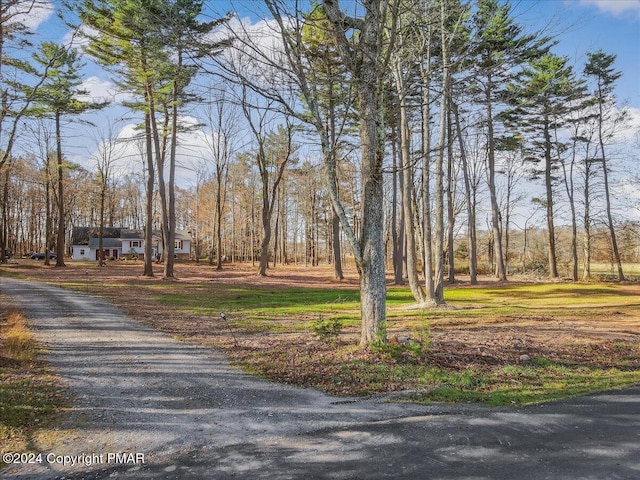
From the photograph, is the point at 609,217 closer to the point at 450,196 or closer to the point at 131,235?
the point at 450,196

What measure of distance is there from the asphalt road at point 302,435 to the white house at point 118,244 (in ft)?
148

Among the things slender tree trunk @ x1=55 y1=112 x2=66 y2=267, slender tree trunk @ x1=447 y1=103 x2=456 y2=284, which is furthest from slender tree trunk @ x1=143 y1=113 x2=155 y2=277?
slender tree trunk @ x1=447 y1=103 x2=456 y2=284

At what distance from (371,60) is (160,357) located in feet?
19.9

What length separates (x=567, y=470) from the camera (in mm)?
3090

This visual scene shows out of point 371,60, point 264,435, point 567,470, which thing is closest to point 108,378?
point 264,435

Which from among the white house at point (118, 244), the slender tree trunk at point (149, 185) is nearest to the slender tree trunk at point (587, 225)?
the slender tree trunk at point (149, 185)

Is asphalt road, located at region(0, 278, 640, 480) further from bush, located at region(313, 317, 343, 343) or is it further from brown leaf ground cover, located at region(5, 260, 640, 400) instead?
bush, located at region(313, 317, 343, 343)

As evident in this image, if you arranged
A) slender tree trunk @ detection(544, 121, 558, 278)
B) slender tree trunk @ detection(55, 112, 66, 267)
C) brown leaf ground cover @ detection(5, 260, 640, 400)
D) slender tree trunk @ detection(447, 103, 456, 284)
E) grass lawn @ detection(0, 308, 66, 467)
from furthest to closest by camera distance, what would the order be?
slender tree trunk @ detection(55, 112, 66, 267)
slender tree trunk @ detection(544, 121, 558, 278)
slender tree trunk @ detection(447, 103, 456, 284)
brown leaf ground cover @ detection(5, 260, 640, 400)
grass lawn @ detection(0, 308, 66, 467)

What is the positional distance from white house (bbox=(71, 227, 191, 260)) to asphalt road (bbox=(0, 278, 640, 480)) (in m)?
45.2

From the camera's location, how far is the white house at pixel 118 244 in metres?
47.9

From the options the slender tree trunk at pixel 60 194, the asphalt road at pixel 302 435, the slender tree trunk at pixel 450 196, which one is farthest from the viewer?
the slender tree trunk at pixel 60 194

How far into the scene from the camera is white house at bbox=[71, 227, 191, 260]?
47938 mm

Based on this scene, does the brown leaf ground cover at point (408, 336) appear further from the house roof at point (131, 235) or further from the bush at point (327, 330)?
the house roof at point (131, 235)

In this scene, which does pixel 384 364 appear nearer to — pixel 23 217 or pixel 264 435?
pixel 264 435
